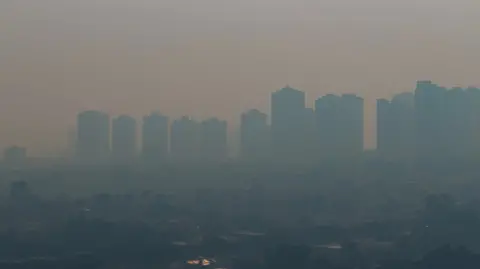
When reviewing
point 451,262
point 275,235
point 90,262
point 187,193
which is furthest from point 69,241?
point 451,262

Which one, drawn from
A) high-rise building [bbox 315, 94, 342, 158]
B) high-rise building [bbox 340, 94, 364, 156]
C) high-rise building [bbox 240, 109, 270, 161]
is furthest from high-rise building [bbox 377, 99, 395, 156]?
high-rise building [bbox 240, 109, 270, 161]

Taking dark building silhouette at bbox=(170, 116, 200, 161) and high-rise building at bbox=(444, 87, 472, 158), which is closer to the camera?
high-rise building at bbox=(444, 87, 472, 158)

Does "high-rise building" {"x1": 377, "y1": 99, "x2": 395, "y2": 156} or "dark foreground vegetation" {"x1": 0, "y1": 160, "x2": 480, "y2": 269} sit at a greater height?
"high-rise building" {"x1": 377, "y1": 99, "x2": 395, "y2": 156}

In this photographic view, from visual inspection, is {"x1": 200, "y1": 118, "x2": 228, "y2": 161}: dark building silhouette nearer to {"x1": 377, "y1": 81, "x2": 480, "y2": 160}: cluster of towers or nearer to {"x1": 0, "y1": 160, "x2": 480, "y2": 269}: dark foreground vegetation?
{"x1": 0, "y1": 160, "x2": 480, "y2": 269}: dark foreground vegetation

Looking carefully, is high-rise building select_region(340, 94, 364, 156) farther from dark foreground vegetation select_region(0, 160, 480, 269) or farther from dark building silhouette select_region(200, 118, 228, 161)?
dark building silhouette select_region(200, 118, 228, 161)

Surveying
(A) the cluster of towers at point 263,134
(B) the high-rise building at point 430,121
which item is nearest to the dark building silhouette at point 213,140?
(A) the cluster of towers at point 263,134

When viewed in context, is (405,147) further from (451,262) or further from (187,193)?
(187,193)
